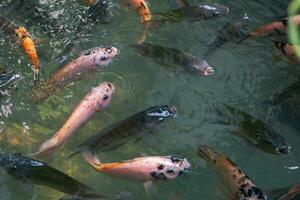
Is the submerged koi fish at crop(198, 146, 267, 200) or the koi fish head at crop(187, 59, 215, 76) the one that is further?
the koi fish head at crop(187, 59, 215, 76)

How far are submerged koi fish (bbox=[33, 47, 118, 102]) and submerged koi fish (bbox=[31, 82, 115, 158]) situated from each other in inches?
7.9

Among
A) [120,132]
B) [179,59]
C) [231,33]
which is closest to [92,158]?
[120,132]

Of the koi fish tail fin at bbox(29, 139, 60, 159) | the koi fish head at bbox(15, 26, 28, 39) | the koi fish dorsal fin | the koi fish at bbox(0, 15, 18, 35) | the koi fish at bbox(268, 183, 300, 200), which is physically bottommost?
the koi fish at bbox(268, 183, 300, 200)

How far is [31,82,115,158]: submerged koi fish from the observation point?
3088 mm

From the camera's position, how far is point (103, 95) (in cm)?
341

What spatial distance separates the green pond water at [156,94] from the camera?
11.2 ft

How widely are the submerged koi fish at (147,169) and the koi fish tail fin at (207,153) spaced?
288mm

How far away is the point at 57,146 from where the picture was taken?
3.09 metres

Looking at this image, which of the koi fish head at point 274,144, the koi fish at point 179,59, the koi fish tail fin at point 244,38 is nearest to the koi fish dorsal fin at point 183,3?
the koi fish tail fin at point 244,38

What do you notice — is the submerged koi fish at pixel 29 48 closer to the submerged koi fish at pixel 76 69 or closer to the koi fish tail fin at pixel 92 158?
the submerged koi fish at pixel 76 69

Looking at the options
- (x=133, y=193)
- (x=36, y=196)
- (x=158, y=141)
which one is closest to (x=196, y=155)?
(x=158, y=141)

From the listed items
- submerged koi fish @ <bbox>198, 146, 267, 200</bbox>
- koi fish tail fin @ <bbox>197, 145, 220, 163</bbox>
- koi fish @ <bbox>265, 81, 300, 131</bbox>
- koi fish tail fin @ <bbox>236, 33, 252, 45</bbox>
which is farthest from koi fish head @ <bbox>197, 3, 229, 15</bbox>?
submerged koi fish @ <bbox>198, 146, 267, 200</bbox>

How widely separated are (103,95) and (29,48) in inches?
27.2

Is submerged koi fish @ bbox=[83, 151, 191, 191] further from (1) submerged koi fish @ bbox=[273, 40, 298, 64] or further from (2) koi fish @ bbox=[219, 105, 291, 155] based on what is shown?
(1) submerged koi fish @ bbox=[273, 40, 298, 64]
